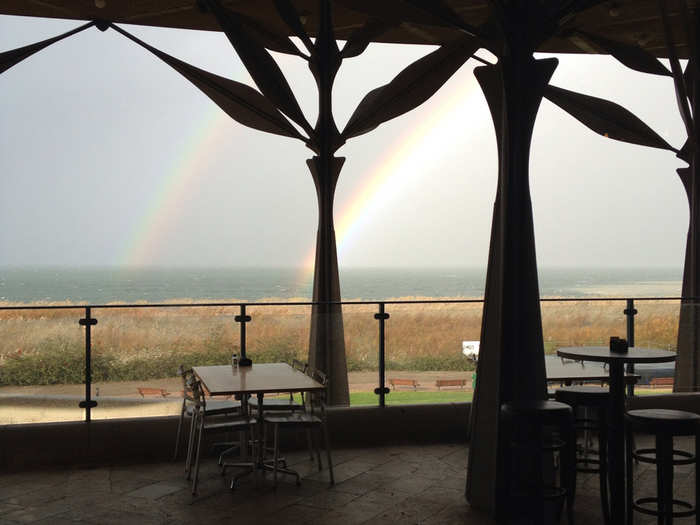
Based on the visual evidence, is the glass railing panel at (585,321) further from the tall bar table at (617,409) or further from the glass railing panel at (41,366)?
the glass railing panel at (41,366)

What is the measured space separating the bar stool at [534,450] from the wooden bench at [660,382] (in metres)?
2.95

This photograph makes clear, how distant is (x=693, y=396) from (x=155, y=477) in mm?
5059

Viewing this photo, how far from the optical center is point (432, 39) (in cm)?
818

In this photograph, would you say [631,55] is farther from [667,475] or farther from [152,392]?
[152,392]

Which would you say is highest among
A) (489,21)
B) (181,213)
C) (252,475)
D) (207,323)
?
(181,213)

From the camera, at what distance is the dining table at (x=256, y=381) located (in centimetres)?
443

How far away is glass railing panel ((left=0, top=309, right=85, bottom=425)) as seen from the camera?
534cm

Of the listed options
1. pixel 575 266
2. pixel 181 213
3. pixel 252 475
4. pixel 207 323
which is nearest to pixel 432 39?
pixel 207 323

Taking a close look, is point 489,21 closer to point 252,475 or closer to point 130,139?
point 252,475

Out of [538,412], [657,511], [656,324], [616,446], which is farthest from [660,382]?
[538,412]

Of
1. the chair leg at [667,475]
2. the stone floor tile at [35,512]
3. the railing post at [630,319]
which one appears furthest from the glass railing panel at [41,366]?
the railing post at [630,319]

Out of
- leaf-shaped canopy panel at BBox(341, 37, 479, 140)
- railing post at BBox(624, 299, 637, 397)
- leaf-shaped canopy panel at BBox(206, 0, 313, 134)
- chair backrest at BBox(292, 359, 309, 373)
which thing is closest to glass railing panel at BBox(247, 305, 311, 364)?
chair backrest at BBox(292, 359, 309, 373)

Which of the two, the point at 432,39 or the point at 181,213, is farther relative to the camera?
the point at 181,213

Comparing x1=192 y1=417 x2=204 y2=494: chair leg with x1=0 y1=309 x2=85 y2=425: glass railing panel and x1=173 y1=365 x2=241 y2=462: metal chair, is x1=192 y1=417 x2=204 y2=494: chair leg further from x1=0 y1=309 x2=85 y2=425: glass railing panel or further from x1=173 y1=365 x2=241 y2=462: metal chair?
x1=0 y1=309 x2=85 y2=425: glass railing panel
